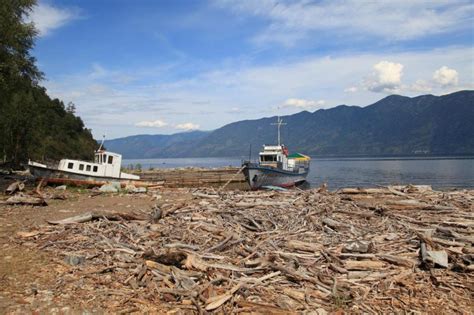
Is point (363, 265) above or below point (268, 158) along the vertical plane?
below

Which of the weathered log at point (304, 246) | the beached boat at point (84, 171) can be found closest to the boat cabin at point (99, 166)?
the beached boat at point (84, 171)

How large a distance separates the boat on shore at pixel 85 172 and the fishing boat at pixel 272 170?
1144 centimetres

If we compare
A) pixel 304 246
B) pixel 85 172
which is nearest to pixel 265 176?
pixel 85 172

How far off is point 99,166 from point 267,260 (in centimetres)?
2593

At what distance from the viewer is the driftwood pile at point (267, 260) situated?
22.3 ft

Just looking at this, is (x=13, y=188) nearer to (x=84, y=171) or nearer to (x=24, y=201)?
(x=24, y=201)

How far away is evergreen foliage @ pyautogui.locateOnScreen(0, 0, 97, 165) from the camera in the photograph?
1936 centimetres

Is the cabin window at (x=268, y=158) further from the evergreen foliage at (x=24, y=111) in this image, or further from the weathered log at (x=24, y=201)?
the weathered log at (x=24, y=201)

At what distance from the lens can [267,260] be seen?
8.28 m

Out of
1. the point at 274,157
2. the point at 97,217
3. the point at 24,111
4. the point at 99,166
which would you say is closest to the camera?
the point at 97,217

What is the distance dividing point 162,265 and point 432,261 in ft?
20.3

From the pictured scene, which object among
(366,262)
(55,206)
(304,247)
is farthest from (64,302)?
(55,206)

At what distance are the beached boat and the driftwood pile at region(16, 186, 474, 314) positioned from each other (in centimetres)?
1939

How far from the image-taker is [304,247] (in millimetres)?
9078
